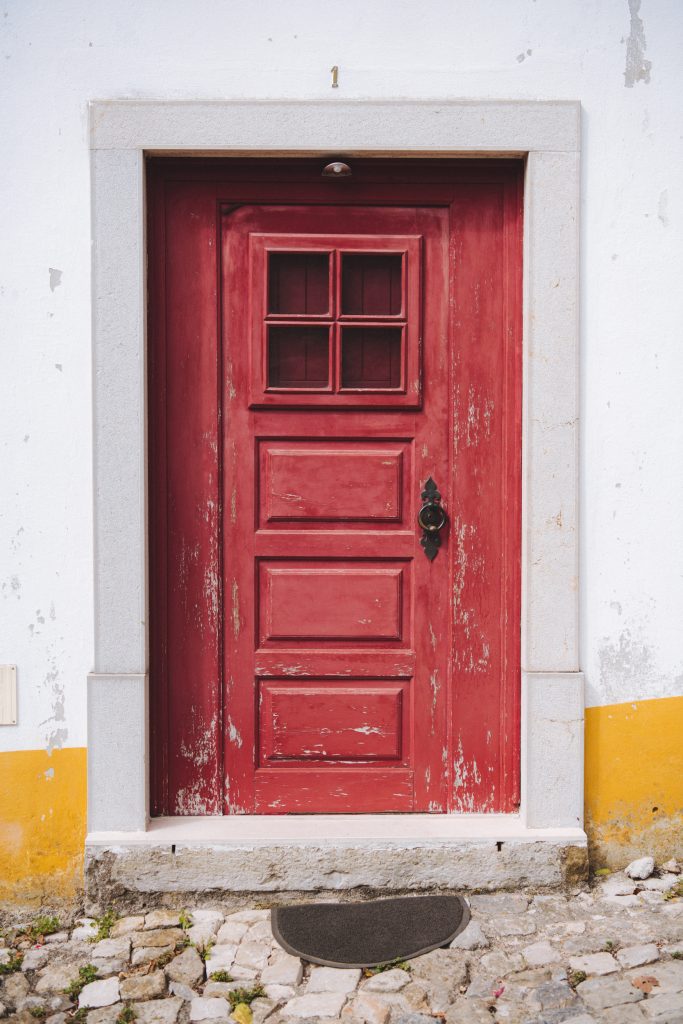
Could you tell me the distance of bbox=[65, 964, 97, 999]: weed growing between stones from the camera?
2.66 metres

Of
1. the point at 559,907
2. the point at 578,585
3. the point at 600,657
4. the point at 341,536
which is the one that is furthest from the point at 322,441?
the point at 559,907

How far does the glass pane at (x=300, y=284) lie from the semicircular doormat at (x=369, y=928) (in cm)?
223

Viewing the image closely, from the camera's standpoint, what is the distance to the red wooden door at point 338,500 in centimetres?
326

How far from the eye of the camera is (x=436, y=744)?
3.33 metres

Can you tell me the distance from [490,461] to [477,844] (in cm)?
145

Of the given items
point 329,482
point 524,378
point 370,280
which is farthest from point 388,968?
point 370,280

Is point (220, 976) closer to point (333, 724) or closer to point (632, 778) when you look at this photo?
point (333, 724)

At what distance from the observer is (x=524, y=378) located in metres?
3.22

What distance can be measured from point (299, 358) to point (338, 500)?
577 mm

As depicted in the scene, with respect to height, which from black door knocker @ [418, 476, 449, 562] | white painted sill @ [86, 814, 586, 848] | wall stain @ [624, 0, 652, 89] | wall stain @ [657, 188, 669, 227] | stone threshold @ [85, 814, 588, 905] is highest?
wall stain @ [624, 0, 652, 89]

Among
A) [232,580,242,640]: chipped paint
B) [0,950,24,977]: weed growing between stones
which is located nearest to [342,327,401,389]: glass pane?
[232,580,242,640]: chipped paint

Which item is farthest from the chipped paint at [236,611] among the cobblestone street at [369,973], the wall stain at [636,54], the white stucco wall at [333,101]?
the wall stain at [636,54]

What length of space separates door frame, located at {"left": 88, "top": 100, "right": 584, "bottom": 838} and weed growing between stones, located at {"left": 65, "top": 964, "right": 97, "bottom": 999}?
49 cm

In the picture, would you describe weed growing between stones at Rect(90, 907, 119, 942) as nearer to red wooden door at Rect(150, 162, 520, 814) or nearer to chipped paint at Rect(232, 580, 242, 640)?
red wooden door at Rect(150, 162, 520, 814)
